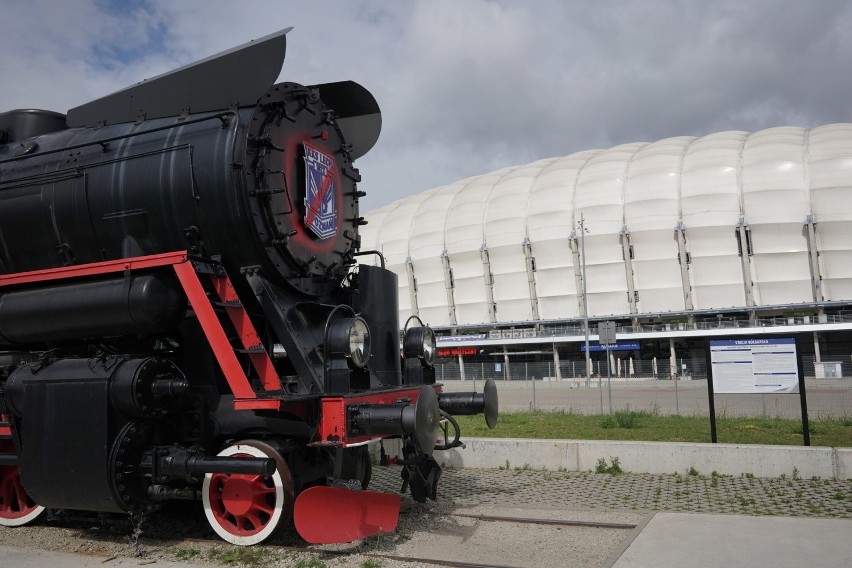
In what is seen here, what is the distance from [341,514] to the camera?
547 cm

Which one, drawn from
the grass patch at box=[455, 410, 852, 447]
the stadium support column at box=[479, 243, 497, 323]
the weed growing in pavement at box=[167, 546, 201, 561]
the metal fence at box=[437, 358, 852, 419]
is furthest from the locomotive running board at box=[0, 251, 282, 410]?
the stadium support column at box=[479, 243, 497, 323]

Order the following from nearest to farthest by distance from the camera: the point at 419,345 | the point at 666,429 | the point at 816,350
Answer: the point at 419,345, the point at 666,429, the point at 816,350

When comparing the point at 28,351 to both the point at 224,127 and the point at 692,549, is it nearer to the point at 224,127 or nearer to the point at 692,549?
the point at 224,127

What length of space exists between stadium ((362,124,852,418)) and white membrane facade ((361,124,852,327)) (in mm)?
94

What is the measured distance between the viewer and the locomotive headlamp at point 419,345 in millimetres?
7402

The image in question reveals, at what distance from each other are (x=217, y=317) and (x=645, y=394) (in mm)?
23088

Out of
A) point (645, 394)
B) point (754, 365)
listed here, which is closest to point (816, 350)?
point (645, 394)

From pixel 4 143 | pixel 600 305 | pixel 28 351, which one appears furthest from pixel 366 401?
pixel 600 305

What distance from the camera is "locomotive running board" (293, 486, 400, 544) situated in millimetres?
→ 5215

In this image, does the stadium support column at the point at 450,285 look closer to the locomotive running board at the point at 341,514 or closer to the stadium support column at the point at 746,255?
the stadium support column at the point at 746,255

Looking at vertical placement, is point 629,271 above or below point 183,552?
above

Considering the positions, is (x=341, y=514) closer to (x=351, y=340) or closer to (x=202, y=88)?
(x=351, y=340)

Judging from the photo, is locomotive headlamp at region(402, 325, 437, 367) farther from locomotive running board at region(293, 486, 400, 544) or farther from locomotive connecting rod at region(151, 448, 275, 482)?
locomotive connecting rod at region(151, 448, 275, 482)

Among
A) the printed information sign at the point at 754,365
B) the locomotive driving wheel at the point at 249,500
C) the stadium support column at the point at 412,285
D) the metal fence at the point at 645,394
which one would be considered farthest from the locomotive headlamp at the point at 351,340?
the stadium support column at the point at 412,285
